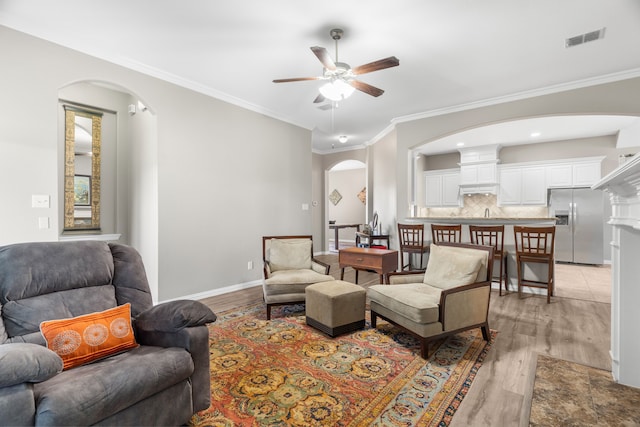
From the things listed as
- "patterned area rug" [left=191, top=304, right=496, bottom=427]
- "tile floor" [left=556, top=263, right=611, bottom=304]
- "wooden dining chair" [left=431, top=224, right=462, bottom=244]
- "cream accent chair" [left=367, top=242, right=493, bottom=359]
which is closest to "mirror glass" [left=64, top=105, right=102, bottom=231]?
"patterned area rug" [left=191, top=304, right=496, bottom=427]

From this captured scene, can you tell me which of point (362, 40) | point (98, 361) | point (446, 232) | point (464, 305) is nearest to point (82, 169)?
point (98, 361)

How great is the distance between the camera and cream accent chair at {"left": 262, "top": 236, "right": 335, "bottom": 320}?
3.35 m

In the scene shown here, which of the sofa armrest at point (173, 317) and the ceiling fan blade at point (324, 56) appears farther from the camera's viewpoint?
the ceiling fan blade at point (324, 56)

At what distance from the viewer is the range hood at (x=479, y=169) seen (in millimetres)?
7531

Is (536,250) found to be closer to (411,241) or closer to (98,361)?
(411,241)

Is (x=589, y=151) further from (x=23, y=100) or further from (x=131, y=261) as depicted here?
(x=23, y=100)

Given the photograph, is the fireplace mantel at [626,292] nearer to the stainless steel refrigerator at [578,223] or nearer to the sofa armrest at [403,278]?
the sofa armrest at [403,278]

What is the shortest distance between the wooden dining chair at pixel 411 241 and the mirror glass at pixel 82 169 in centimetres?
461

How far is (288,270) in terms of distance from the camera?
3854 millimetres

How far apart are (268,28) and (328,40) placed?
1.95 feet

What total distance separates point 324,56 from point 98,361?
2.55 metres

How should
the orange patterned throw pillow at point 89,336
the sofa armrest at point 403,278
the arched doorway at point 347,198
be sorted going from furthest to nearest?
the arched doorway at point 347,198 → the sofa armrest at point 403,278 → the orange patterned throw pillow at point 89,336

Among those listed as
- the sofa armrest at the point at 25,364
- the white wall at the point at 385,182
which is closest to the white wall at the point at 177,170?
the white wall at the point at 385,182

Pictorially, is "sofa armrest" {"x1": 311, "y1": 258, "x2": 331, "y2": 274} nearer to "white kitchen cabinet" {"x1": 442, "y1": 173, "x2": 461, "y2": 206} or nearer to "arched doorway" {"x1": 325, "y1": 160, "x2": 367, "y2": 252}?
"white kitchen cabinet" {"x1": 442, "y1": 173, "x2": 461, "y2": 206}
